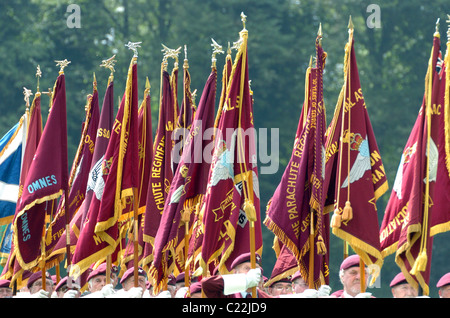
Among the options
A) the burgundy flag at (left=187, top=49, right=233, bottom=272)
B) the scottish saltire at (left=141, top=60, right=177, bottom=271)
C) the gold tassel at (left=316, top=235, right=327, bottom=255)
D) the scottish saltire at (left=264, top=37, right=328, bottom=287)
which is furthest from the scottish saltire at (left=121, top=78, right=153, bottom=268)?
the gold tassel at (left=316, top=235, right=327, bottom=255)

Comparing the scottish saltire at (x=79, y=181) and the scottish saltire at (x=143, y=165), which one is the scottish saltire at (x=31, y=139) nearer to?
the scottish saltire at (x=79, y=181)

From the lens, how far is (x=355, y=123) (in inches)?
402

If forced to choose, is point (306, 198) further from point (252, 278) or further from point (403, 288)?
point (252, 278)

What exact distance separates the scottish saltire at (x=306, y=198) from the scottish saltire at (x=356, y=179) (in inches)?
11.3

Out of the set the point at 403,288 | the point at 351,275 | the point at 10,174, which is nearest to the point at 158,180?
the point at 10,174

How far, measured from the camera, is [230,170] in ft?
33.7

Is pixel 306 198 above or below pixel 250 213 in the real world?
above

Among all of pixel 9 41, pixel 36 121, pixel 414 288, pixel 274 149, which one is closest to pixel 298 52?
pixel 274 149

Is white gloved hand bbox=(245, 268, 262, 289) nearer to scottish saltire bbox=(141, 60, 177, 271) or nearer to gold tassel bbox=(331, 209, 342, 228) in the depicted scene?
gold tassel bbox=(331, 209, 342, 228)

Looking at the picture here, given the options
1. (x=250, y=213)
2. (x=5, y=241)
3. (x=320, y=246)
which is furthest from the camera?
(x=5, y=241)

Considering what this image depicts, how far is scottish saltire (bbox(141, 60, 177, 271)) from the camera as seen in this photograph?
12.1 metres

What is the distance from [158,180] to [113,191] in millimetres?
850

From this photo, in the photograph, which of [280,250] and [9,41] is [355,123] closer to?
[280,250]

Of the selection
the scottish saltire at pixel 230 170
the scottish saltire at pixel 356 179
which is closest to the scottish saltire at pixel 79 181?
the scottish saltire at pixel 230 170
